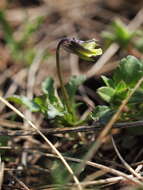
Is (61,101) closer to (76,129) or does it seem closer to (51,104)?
(51,104)

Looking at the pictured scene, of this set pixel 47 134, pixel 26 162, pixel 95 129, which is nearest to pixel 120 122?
pixel 95 129

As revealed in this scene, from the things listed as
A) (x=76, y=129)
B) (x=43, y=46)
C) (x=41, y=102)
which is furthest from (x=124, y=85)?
(x=43, y=46)

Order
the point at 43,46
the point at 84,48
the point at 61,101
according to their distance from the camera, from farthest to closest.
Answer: the point at 43,46, the point at 61,101, the point at 84,48

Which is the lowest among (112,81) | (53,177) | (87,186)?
(53,177)

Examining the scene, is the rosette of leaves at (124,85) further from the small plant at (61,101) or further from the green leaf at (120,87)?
the small plant at (61,101)

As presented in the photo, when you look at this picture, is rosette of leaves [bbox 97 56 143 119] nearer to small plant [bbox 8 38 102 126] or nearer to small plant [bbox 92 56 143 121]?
small plant [bbox 92 56 143 121]

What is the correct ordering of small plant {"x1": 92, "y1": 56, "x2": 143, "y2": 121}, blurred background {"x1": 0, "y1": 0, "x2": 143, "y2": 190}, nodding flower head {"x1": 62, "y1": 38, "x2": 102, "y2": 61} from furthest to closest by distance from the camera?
blurred background {"x1": 0, "y1": 0, "x2": 143, "y2": 190} < small plant {"x1": 92, "y1": 56, "x2": 143, "y2": 121} < nodding flower head {"x1": 62, "y1": 38, "x2": 102, "y2": 61}

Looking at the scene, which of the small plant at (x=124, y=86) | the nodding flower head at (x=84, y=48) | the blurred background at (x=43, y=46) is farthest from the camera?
Result: the blurred background at (x=43, y=46)

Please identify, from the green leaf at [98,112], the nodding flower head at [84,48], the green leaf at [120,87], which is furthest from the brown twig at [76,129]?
the nodding flower head at [84,48]

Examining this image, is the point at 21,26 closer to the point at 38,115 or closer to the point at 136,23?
the point at 136,23

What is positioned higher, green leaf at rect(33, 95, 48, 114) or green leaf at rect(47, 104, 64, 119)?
green leaf at rect(47, 104, 64, 119)

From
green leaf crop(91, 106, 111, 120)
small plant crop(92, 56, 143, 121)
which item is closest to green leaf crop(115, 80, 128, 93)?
small plant crop(92, 56, 143, 121)
